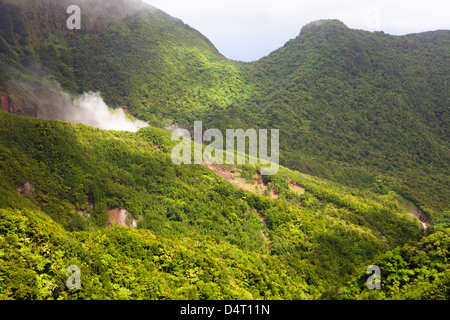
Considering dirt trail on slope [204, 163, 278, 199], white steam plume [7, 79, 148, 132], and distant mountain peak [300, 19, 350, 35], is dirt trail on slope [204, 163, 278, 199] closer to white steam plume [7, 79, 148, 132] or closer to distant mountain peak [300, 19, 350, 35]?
white steam plume [7, 79, 148, 132]

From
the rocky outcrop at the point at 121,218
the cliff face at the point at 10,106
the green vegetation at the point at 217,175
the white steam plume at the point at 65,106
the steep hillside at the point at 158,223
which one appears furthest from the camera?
the white steam plume at the point at 65,106

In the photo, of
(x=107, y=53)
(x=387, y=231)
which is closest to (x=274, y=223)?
(x=387, y=231)

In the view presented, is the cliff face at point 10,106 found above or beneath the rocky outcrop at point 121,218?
above

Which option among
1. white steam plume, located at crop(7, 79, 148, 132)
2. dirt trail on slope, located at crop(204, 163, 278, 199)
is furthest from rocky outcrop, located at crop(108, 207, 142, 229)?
white steam plume, located at crop(7, 79, 148, 132)

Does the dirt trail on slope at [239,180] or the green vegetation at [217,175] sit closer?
Answer: the green vegetation at [217,175]

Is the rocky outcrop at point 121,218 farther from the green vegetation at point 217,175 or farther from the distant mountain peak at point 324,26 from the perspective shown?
the distant mountain peak at point 324,26

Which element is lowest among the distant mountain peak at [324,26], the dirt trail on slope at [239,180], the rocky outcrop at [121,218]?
the rocky outcrop at [121,218]

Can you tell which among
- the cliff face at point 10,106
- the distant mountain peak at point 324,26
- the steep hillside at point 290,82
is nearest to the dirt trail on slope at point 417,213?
the steep hillside at point 290,82
